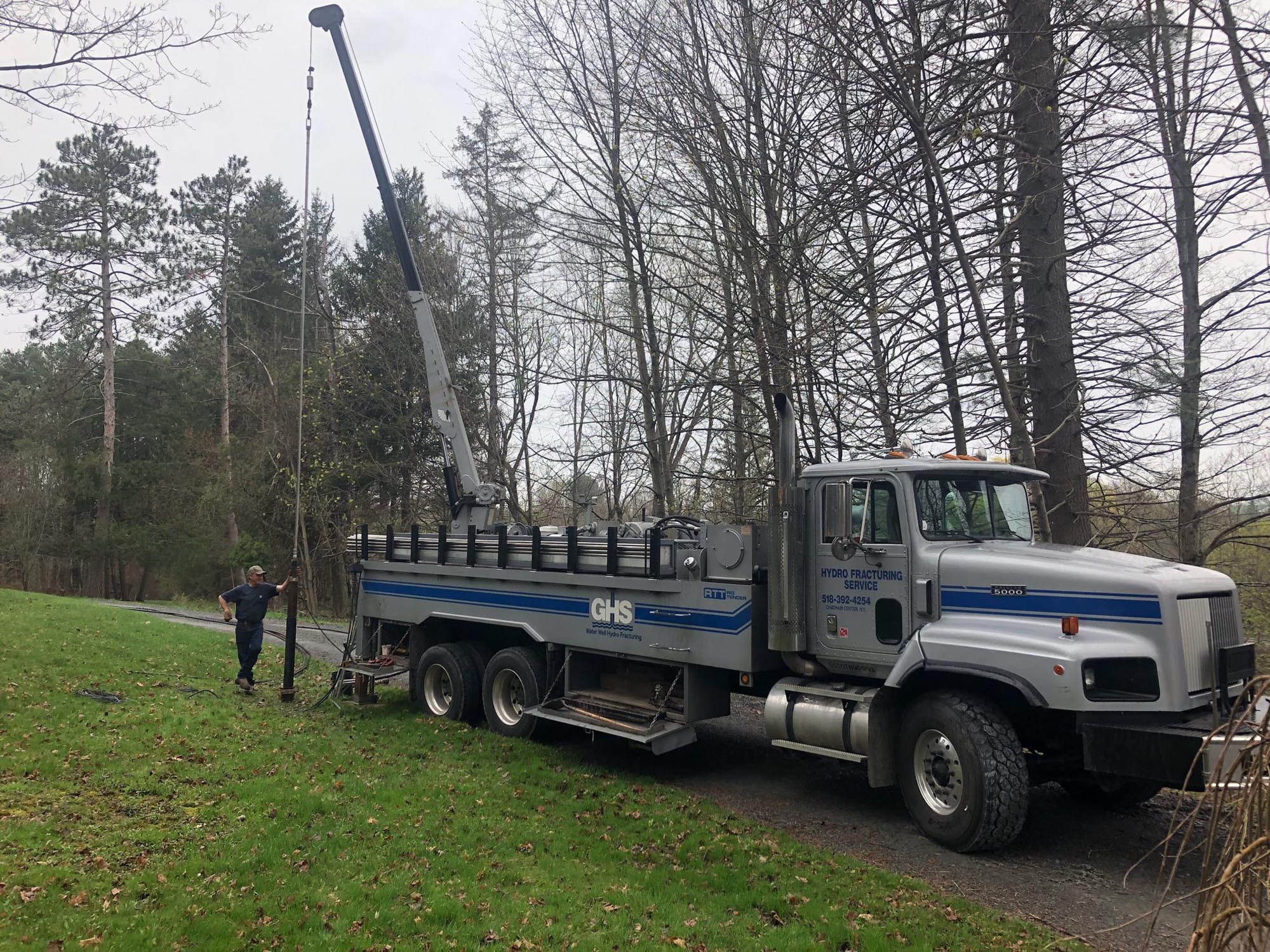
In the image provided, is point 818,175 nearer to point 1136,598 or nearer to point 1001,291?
point 1001,291

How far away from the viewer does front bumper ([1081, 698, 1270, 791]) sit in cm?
551

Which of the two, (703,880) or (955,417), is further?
(955,417)

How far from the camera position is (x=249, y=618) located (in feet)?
38.9

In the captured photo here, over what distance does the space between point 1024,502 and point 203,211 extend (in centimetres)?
3938

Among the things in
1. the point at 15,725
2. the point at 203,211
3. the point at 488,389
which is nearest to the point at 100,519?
the point at 203,211

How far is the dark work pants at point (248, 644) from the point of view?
38.8 ft

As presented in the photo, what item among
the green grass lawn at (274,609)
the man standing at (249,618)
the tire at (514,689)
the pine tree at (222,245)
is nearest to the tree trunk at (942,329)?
the tire at (514,689)

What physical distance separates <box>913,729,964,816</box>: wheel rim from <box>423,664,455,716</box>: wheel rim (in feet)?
19.4

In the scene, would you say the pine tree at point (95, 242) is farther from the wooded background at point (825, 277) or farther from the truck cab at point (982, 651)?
the truck cab at point (982, 651)

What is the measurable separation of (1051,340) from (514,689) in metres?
7.34

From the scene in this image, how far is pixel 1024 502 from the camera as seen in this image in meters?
7.80

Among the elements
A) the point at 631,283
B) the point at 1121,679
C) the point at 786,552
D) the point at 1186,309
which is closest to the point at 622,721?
the point at 786,552

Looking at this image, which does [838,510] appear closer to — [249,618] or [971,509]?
[971,509]

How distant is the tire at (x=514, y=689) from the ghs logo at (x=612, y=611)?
114 cm
